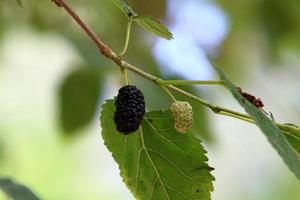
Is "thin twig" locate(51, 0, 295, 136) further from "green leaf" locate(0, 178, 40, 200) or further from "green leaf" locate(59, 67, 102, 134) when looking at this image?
"green leaf" locate(59, 67, 102, 134)

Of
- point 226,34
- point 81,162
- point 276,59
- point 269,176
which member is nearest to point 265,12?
point 276,59

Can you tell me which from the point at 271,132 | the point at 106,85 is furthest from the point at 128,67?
the point at 106,85

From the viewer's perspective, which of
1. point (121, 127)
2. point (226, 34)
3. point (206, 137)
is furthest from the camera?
point (226, 34)

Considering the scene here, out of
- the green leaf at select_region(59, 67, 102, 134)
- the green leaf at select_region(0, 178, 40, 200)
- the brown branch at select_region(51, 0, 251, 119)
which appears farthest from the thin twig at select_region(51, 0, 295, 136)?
Answer: the green leaf at select_region(59, 67, 102, 134)

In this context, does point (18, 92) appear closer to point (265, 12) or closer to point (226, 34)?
point (226, 34)

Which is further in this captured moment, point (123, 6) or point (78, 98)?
point (78, 98)

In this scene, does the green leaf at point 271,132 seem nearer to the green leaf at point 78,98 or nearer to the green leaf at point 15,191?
the green leaf at point 15,191

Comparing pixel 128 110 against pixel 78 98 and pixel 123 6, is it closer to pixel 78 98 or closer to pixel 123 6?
pixel 123 6
